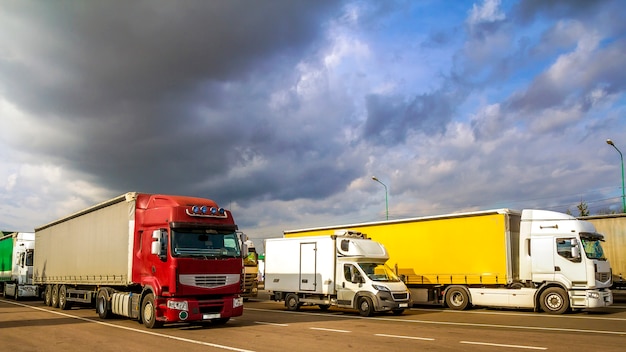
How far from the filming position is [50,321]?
1753cm

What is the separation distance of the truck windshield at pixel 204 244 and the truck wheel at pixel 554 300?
12.3m

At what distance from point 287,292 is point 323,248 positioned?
3101mm

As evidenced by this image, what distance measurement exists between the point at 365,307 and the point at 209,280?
7302mm

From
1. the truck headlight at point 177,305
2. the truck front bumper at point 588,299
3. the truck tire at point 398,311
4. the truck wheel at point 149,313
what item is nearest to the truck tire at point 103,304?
the truck wheel at point 149,313

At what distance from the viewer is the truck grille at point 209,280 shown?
1404cm

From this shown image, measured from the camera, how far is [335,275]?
20.8 m

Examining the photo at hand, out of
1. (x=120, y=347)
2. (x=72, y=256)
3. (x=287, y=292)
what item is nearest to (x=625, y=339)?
(x=120, y=347)

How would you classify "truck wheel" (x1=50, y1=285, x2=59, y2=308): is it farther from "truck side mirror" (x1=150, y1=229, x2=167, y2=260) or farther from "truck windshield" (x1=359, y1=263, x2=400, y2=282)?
"truck windshield" (x1=359, y1=263, x2=400, y2=282)

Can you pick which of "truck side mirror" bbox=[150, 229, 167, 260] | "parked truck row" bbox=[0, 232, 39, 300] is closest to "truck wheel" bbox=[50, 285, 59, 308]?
"parked truck row" bbox=[0, 232, 39, 300]

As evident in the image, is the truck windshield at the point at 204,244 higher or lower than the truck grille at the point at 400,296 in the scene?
higher

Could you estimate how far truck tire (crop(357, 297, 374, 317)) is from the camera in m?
19.3

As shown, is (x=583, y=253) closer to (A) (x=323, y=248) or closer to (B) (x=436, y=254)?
(B) (x=436, y=254)

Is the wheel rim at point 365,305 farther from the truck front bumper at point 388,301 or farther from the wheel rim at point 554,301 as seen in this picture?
the wheel rim at point 554,301

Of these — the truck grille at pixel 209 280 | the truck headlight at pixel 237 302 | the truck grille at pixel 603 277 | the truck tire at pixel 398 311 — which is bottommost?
the truck tire at pixel 398 311
